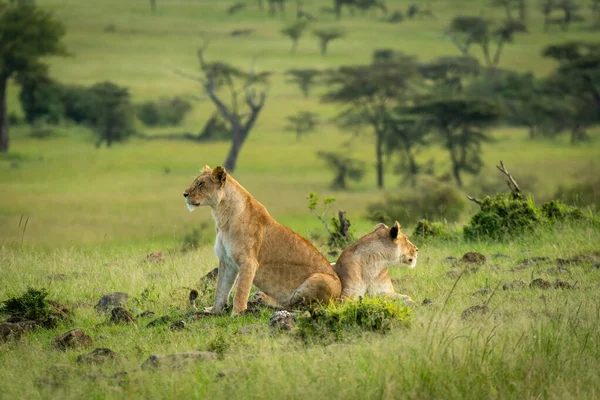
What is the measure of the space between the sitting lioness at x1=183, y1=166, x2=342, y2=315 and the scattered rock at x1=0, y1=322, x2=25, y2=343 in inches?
80.3

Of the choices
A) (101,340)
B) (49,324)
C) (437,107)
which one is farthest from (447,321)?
(437,107)

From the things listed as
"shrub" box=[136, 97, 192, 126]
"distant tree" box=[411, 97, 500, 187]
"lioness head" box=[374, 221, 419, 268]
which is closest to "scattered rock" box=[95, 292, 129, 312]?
"lioness head" box=[374, 221, 419, 268]

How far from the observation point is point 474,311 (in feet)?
29.3

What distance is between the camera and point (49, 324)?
955cm

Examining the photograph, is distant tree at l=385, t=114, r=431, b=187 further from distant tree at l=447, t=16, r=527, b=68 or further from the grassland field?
distant tree at l=447, t=16, r=527, b=68

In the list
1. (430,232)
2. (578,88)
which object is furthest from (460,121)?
(430,232)

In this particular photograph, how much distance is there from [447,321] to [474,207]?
2036cm

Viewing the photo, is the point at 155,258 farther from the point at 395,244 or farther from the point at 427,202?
the point at 427,202

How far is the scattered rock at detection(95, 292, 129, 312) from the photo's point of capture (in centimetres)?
1025

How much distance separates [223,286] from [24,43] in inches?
1827

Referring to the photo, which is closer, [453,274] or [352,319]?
[352,319]

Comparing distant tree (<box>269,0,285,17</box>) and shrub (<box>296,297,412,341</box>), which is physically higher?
distant tree (<box>269,0,285,17</box>)

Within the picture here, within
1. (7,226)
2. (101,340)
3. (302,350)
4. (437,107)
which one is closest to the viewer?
(302,350)

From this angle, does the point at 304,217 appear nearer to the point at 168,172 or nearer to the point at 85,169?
the point at 168,172
